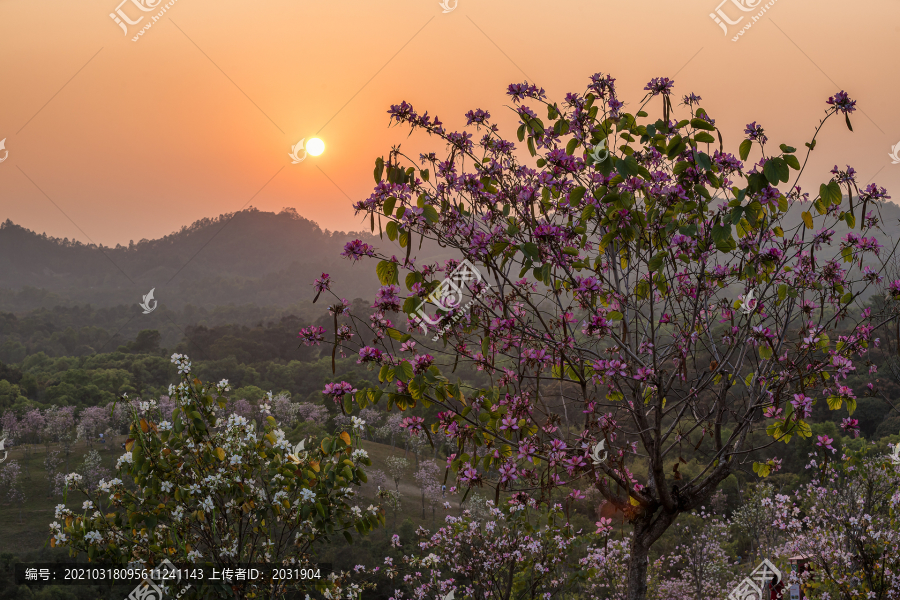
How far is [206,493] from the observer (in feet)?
12.7

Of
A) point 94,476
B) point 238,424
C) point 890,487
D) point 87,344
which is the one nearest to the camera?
point 238,424

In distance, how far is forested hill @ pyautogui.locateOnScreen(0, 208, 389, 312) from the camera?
231 feet

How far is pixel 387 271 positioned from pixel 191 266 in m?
87.5

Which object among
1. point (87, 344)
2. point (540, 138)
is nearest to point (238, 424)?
point (540, 138)

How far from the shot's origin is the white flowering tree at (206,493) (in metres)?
3.76

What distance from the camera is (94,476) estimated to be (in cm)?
2014

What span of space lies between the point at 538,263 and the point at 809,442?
59.9 ft

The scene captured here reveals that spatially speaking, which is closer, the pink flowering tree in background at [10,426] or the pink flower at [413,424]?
the pink flower at [413,424]

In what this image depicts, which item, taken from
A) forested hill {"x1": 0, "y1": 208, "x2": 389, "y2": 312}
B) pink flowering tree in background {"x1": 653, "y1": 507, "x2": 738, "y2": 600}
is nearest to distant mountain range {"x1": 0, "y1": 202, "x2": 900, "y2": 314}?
forested hill {"x1": 0, "y1": 208, "x2": 389, "y2": 312}

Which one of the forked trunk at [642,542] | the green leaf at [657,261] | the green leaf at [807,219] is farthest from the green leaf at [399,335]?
the green leaf at [807,219]

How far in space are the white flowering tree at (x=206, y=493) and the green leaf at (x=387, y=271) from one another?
1236 millimetres

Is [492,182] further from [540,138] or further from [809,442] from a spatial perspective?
[809,442]

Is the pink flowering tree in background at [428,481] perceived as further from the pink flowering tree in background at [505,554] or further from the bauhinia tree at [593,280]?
the bauhinia tree at [593,280]

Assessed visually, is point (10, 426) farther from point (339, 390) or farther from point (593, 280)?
point (593, 280)
